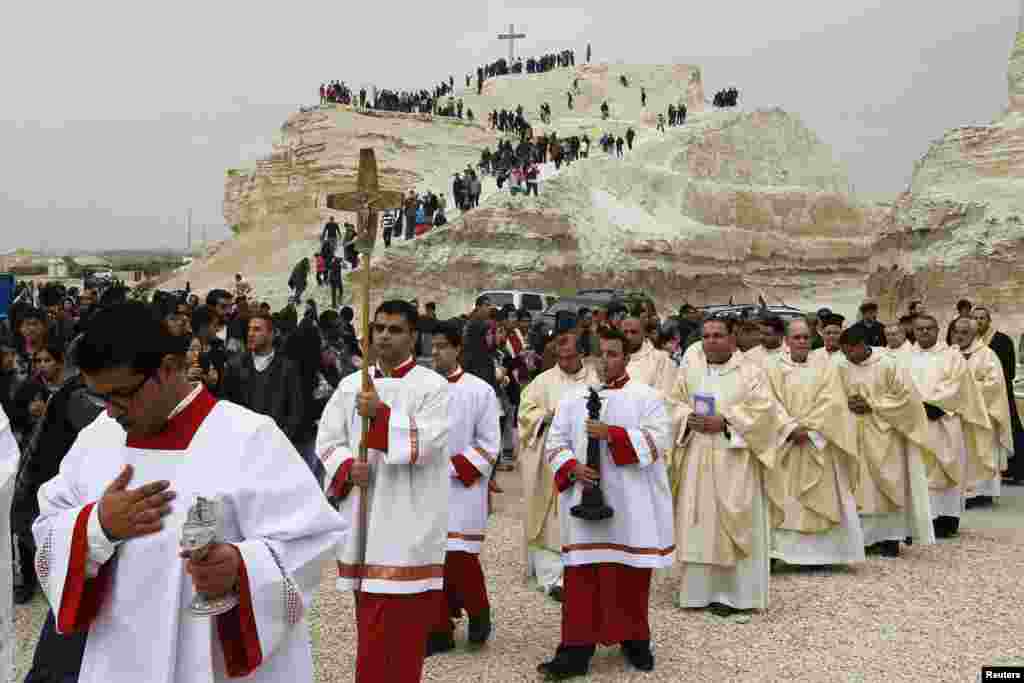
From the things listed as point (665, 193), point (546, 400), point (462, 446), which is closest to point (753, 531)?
point (546, 400)

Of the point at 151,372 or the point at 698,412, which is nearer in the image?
the point at 151,372

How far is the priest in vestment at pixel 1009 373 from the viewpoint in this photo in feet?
39.3

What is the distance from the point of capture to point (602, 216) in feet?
129

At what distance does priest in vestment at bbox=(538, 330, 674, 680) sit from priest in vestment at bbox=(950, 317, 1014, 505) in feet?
18.9

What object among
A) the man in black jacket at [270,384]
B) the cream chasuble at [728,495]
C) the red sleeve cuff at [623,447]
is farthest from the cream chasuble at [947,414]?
the man in black jacket at [270,384]

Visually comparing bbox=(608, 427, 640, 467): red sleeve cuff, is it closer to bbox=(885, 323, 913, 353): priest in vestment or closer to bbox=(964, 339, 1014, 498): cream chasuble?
bbox=(885, 323, 913, 353): priest in vestment

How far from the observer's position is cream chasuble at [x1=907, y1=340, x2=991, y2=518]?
31.4 feet

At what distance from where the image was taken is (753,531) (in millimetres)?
Result: 6879

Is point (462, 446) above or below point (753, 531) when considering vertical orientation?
above

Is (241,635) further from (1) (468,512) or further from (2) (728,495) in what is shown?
(2) (728,495)

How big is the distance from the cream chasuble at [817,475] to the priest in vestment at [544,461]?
181cm

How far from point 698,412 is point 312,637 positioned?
288 centimetres

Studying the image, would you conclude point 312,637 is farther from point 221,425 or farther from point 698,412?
point 221,425

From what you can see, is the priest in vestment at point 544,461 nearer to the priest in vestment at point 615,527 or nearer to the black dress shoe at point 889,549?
the priest in vestment at point 615,527
